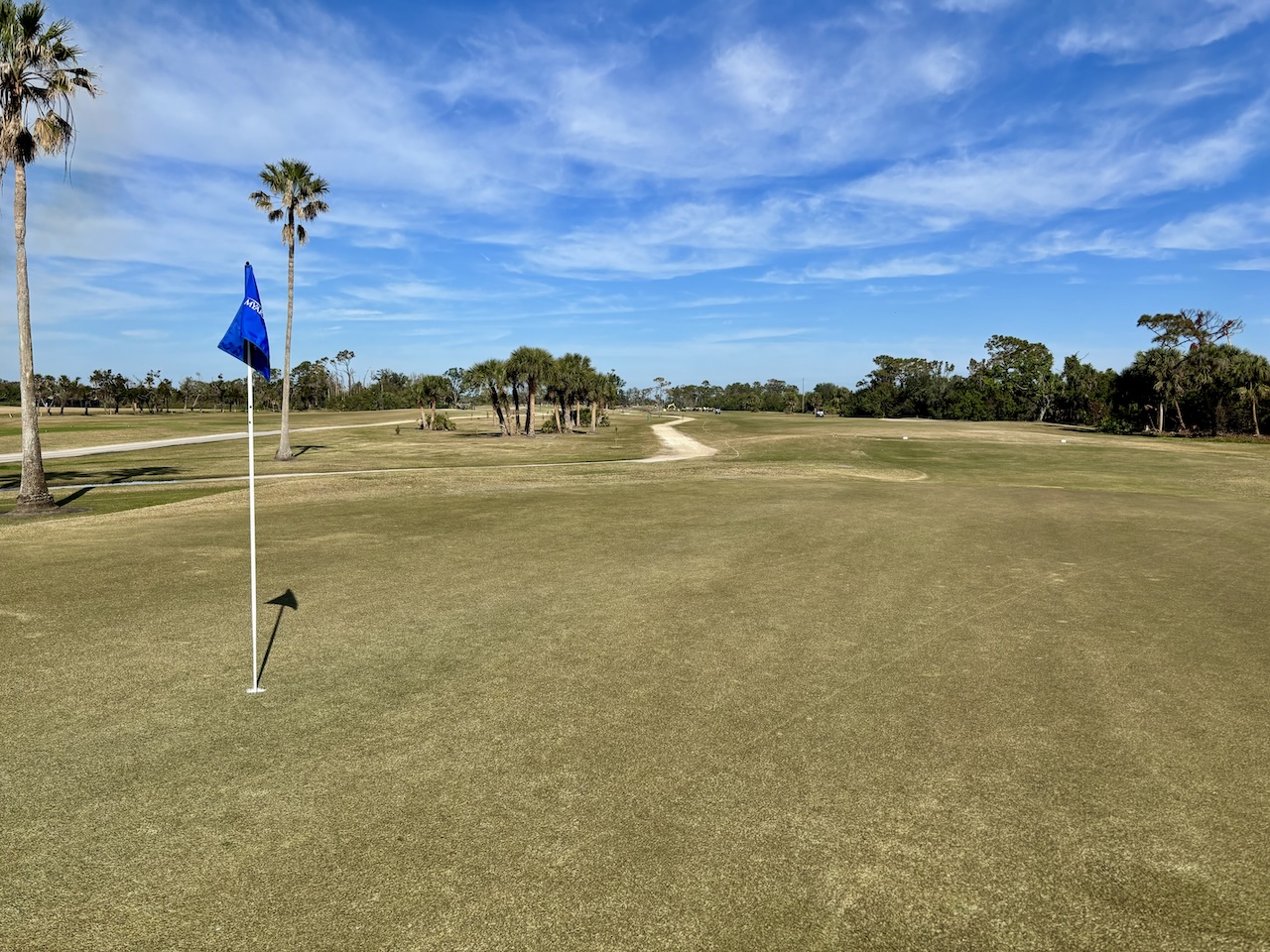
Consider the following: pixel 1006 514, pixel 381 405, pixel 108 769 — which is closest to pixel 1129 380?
pixel 1006 514

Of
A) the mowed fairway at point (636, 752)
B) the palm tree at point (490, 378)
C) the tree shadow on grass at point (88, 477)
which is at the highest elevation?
the palm tree at point (490, 378)

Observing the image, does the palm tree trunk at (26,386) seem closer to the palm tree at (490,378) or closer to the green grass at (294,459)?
the green grass at (294,459)

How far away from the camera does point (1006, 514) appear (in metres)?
21.9

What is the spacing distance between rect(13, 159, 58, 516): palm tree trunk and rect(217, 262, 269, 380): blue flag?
1642 centimetres

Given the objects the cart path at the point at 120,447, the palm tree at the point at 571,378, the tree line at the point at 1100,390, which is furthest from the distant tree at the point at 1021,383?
the cart path at the point at 120,447

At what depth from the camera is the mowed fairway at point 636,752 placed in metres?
4.64

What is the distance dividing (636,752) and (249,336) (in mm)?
7043

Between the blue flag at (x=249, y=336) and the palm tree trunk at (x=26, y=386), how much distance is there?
16416 millimetres

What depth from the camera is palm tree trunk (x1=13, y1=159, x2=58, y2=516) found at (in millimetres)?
20781

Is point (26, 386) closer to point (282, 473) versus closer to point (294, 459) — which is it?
point (282, 473)

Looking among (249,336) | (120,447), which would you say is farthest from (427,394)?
(249,336)

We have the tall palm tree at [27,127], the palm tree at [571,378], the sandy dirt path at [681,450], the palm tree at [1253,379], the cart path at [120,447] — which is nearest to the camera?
the tall palm tree at [27,127]

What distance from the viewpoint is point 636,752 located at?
264 inches

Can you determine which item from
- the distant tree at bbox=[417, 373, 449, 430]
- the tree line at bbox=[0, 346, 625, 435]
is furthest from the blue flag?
the distant tree at bbox=[417, 373, 449, 430]
